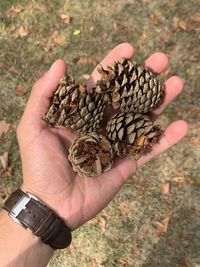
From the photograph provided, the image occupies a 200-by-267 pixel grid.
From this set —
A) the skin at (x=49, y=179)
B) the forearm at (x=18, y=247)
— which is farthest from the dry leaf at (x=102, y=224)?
the forearm at (x=18, y=247)

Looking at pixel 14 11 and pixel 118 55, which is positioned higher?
pixel 14 11

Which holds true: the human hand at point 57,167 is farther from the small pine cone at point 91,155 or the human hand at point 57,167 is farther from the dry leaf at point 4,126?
the dry leaf at point 4,126

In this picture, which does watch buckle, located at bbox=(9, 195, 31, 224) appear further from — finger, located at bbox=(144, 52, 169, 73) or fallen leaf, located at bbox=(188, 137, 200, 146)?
fallen leaf, located at bbox=(188, 137, 200, 146)

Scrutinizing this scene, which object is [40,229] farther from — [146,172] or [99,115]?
[146,172]

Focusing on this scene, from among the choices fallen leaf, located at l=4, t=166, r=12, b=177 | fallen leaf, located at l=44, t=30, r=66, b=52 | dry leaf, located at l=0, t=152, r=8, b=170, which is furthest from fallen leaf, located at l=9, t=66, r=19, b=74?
fallen leaf, located at l=4, t=166, r=12, b=177

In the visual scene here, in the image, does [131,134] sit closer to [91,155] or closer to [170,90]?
[91,155]

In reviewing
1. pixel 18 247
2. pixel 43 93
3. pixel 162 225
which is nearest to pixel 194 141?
pixel 162 225
